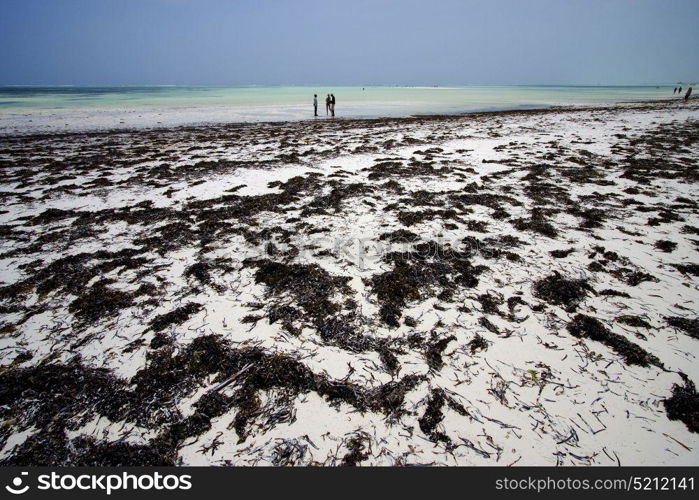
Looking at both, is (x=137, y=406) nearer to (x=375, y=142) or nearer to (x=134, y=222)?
(x=134, y=222)

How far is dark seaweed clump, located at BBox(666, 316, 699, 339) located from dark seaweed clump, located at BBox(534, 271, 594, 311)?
0.81m

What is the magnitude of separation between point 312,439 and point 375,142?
46.9 ft

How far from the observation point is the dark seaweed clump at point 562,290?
4030mm

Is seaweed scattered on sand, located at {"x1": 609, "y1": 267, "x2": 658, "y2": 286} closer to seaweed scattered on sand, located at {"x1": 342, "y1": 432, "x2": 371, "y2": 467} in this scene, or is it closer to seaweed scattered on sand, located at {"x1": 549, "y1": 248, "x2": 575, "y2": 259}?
seaweed scattered on sand, located at {"x1": 549, "y1": 248, "x2": 575, "y2": 259}

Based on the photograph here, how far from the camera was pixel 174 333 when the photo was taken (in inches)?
145

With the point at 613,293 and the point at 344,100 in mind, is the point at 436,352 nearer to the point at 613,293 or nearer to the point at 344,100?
the point at 613,293

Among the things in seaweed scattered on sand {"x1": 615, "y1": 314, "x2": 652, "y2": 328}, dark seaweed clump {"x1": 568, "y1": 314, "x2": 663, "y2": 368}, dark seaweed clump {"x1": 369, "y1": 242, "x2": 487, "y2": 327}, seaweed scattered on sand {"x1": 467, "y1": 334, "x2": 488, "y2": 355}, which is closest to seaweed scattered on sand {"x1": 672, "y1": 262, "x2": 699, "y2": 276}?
seaweed scattered on sand {"x1": 615, "y1": 314, "x2": 652, "y2": 328}

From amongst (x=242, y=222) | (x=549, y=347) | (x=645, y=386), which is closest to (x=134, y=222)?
(x=242, y=222)

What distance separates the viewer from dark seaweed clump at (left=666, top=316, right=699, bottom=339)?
3482 mm

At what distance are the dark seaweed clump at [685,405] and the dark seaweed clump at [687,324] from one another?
90 centimetres

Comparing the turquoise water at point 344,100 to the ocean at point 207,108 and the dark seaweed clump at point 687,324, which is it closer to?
the ocean at point 207,108

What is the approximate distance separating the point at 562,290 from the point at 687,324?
123cm

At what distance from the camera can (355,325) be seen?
3.77m

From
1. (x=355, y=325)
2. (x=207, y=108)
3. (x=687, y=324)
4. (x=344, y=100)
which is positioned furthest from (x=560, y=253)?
(x=344, y=100)
